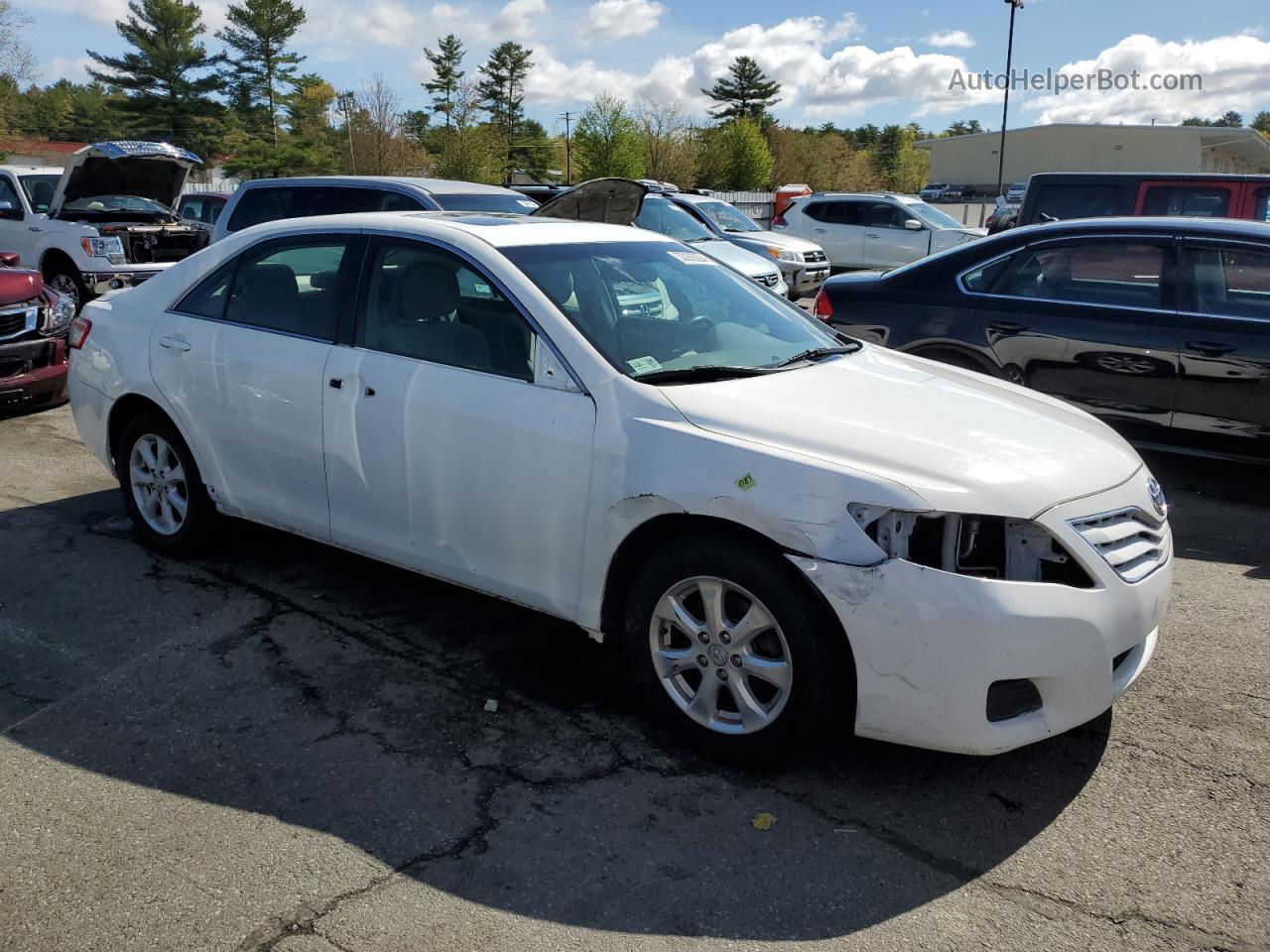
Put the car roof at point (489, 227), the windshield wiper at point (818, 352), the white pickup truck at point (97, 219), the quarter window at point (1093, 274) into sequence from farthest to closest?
the white pickup truck at point (97, 219) < the quarter window at point (1093, 274) < the car roof at point (489, 227) < the windshield wiper at point (818, 352)

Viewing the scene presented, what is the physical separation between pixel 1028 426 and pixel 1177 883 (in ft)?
4.78

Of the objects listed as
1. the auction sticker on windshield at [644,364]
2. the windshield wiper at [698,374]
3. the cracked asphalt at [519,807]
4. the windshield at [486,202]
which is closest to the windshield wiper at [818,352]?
the windshield wiper at [698,374]

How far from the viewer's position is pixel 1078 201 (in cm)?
1191

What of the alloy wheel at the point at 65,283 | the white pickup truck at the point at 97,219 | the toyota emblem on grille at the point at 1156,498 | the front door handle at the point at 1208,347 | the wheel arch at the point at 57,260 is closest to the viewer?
the toyota emblem on grille at the point at 1156,498

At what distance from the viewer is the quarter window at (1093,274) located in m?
6.23

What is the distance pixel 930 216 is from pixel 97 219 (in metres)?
13.3

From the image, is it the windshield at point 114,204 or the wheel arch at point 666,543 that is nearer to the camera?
the wheel arch at point 666,543

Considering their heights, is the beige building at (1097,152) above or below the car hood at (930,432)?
above

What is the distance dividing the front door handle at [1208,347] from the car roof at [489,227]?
329 centimetres

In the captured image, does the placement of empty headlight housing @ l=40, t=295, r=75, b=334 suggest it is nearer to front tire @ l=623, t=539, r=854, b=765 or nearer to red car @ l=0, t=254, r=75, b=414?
red car @ l=0, t=254, r=75, b=414

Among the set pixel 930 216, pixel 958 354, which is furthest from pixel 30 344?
pixel 930 216

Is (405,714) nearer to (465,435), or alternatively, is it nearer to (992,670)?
(465,435)

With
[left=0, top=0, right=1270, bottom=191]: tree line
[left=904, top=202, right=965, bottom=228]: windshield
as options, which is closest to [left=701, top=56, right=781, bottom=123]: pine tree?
[left=0, top=0, right=1270, bottom=191]: tree line

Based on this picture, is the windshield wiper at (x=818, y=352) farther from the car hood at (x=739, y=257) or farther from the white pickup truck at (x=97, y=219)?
the white pickup truck at (x=97, y=219)
